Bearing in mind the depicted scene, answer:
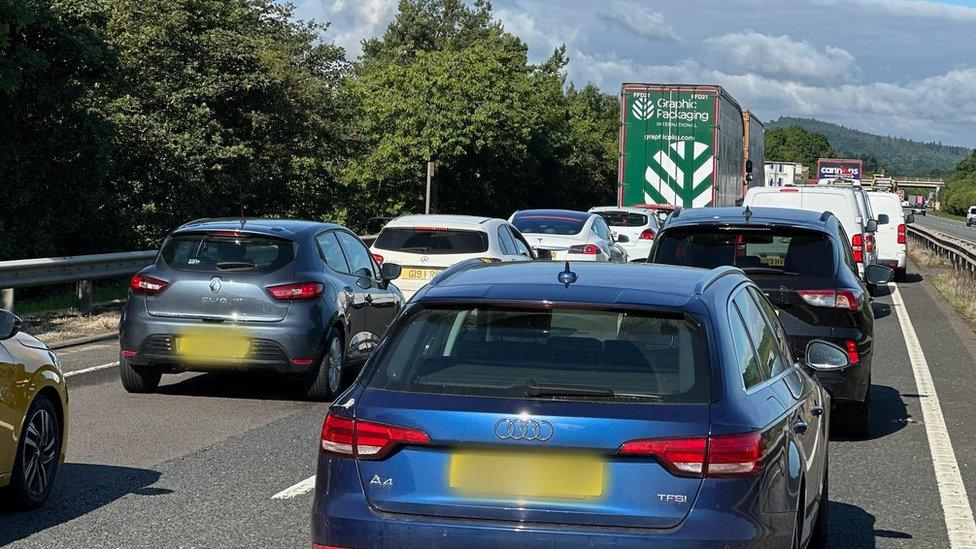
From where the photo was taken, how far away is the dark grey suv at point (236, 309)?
1115 centimetres

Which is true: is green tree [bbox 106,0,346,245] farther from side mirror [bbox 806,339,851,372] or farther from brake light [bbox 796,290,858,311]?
side mirror [bbox 806,339,851,372]

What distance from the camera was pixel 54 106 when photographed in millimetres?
22984

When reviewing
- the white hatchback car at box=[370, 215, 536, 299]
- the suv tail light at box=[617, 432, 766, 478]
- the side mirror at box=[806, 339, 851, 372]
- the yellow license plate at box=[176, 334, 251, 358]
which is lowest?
the yellow license plate at box=[176, 334, 251, 358]

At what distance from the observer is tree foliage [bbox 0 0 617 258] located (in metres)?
23.0

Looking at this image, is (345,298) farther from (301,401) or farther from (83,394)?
(83,394)

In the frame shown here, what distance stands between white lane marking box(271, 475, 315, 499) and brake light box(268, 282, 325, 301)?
3277 mm

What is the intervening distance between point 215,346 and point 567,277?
655 centimetres

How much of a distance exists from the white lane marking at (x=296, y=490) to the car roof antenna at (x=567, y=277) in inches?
123

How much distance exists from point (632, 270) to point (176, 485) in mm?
3636

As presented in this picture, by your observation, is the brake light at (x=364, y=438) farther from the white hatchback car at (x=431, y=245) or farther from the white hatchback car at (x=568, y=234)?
the white hatchback car at (x=568, y=234)

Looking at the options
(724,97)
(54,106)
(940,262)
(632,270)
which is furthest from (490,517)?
(940,262)

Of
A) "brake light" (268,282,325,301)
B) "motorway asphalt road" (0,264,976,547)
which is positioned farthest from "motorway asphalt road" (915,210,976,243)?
"brake light" (268,282,325,301)

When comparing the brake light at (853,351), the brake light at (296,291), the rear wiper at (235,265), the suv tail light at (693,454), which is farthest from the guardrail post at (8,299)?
the suv tail light at (693,454)

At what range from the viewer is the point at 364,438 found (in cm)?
460
